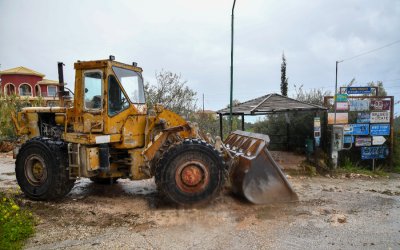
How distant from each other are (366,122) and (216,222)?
805 centimetres

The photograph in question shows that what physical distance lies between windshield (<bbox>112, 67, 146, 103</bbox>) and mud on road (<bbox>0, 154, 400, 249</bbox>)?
210cm

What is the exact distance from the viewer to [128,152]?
22.2ft

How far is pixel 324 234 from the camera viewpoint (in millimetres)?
5004

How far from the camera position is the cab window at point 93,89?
21.4 ft

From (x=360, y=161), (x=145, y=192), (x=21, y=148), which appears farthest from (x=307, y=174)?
(x=21, y=148)

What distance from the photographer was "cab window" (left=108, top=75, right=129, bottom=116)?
6477 mm

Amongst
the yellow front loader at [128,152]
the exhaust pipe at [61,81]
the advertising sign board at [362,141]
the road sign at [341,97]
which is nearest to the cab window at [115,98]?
the yellow front loader at [128,152]

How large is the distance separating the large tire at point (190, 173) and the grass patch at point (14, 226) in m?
2.17

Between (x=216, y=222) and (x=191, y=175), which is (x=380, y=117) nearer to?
(x=191, y=175)

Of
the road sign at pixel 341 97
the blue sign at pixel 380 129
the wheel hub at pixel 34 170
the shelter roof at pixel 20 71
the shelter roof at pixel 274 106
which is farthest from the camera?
the shelter roof at pixel 20 71

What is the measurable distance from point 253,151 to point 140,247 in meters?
3.02

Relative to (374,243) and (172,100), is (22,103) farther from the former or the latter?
(374,243)

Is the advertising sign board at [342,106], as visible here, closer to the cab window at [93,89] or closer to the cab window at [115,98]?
the cab window at [115,98]

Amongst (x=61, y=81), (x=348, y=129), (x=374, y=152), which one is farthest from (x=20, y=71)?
(x=374, y=152)
